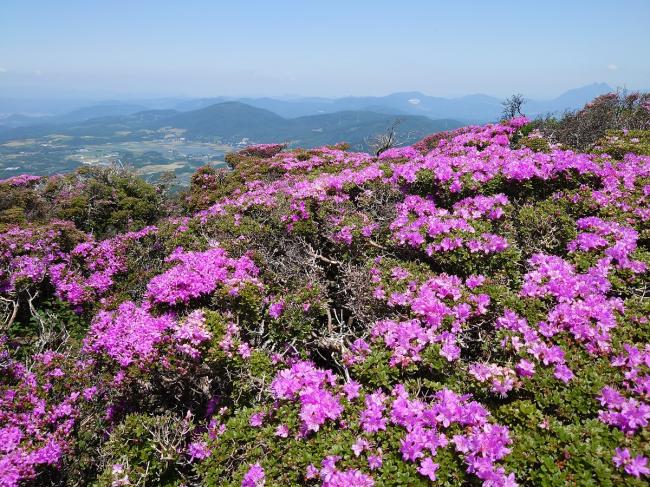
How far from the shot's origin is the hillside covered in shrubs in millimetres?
3602

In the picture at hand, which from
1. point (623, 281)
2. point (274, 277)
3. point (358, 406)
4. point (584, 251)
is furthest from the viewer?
point (274, 277)

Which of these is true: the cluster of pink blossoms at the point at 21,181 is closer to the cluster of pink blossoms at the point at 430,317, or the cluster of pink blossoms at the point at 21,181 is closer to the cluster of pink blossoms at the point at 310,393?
the cluster of pink blossoms at the point at 310,393

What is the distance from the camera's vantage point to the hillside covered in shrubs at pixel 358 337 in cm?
360

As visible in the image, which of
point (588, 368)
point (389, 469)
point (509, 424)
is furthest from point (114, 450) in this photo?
point (588, 368)

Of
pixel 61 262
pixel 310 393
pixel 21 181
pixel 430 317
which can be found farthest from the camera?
pixel 21 181

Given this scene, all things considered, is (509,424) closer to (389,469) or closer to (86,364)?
(389,469)

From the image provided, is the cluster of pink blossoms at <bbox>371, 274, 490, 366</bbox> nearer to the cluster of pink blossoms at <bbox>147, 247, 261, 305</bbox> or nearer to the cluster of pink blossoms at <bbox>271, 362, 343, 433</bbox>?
the cluster of pink blossoms at <bbox>271, 362, 343, 433</bbox>

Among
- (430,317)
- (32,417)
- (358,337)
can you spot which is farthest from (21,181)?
(430,317)

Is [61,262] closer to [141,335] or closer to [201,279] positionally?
[141,335]

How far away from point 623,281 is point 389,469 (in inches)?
171

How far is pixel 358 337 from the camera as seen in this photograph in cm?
627

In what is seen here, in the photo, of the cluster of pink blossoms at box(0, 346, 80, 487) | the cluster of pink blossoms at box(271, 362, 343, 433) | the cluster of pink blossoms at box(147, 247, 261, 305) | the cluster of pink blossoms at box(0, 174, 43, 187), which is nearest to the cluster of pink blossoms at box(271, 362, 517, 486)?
the cluster of pink blossoms at box(271, 362, 343, 433)

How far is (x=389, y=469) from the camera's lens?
3406 mm

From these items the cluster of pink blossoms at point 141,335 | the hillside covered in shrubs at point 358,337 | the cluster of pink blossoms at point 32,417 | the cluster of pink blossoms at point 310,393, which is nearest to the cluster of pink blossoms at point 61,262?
the hillside covered in shrubs at point 358,337
